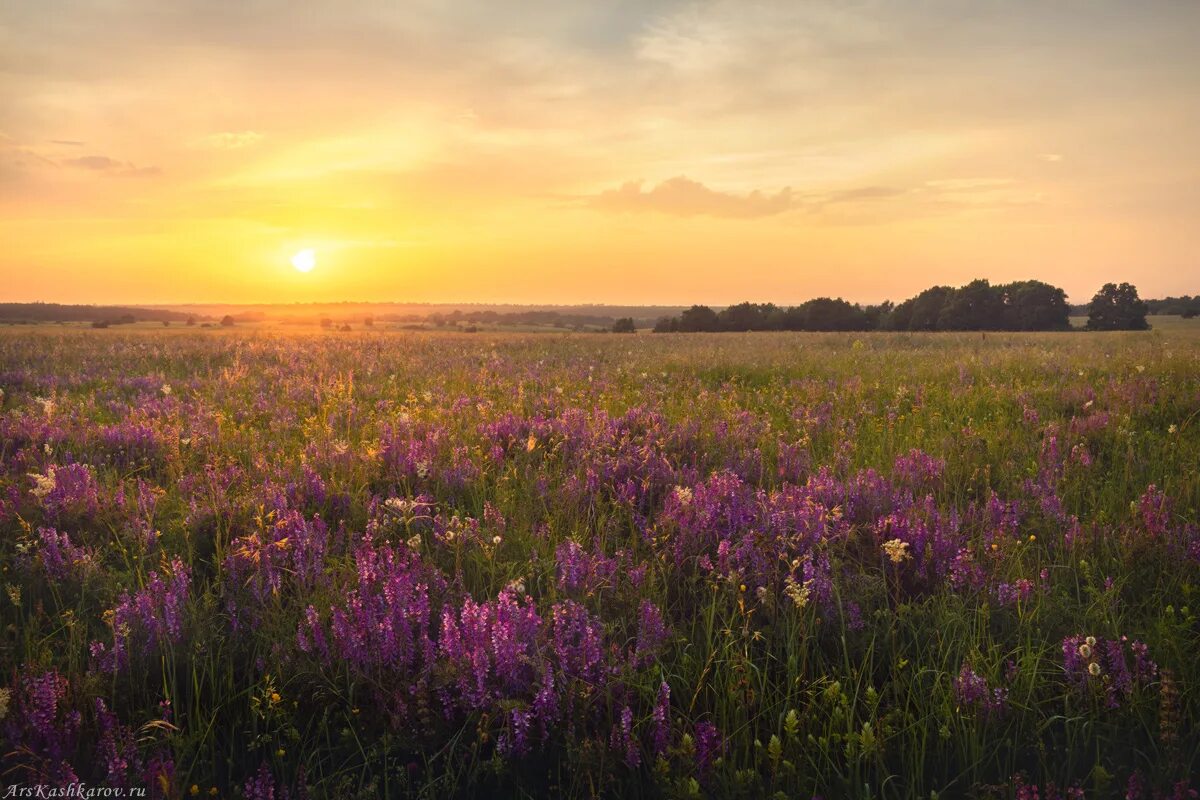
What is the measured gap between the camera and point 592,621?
2.82 meters

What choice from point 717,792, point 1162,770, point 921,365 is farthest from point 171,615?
point 921,365

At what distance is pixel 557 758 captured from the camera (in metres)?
2.30

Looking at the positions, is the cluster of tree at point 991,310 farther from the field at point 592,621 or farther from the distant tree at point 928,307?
the field at point 592,621

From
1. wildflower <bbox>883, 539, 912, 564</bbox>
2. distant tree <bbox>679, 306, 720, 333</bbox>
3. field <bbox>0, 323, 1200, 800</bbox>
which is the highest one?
Answer: distant tree <bbox>679, 306, 720, 333</bbox>

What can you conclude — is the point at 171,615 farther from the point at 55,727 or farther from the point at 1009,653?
the point at 1009,653

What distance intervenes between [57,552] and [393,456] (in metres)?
2.18

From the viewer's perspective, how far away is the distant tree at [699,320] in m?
79.4

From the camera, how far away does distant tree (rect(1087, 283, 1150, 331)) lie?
75.8 metres

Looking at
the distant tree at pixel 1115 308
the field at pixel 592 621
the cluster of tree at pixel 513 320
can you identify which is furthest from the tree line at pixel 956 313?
the field at pixel 592 621

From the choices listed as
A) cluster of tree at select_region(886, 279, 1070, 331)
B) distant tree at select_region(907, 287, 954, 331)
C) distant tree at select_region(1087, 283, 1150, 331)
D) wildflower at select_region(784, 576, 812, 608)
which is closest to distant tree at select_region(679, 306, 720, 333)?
cluster of tree at select_region(886, 279, 1070, 331)

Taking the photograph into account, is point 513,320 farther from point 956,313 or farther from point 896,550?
point 896,550

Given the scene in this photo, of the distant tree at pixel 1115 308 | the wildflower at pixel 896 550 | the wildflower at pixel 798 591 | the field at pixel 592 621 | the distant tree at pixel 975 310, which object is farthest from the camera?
the distant tree at pixel 975 310

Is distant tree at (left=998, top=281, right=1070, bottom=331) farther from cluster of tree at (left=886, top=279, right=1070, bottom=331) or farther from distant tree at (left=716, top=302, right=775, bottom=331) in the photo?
distant tree at (left=716, top=302, right=775, bottom=331)

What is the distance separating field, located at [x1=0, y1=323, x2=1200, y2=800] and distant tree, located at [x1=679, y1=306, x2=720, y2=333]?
242ft
